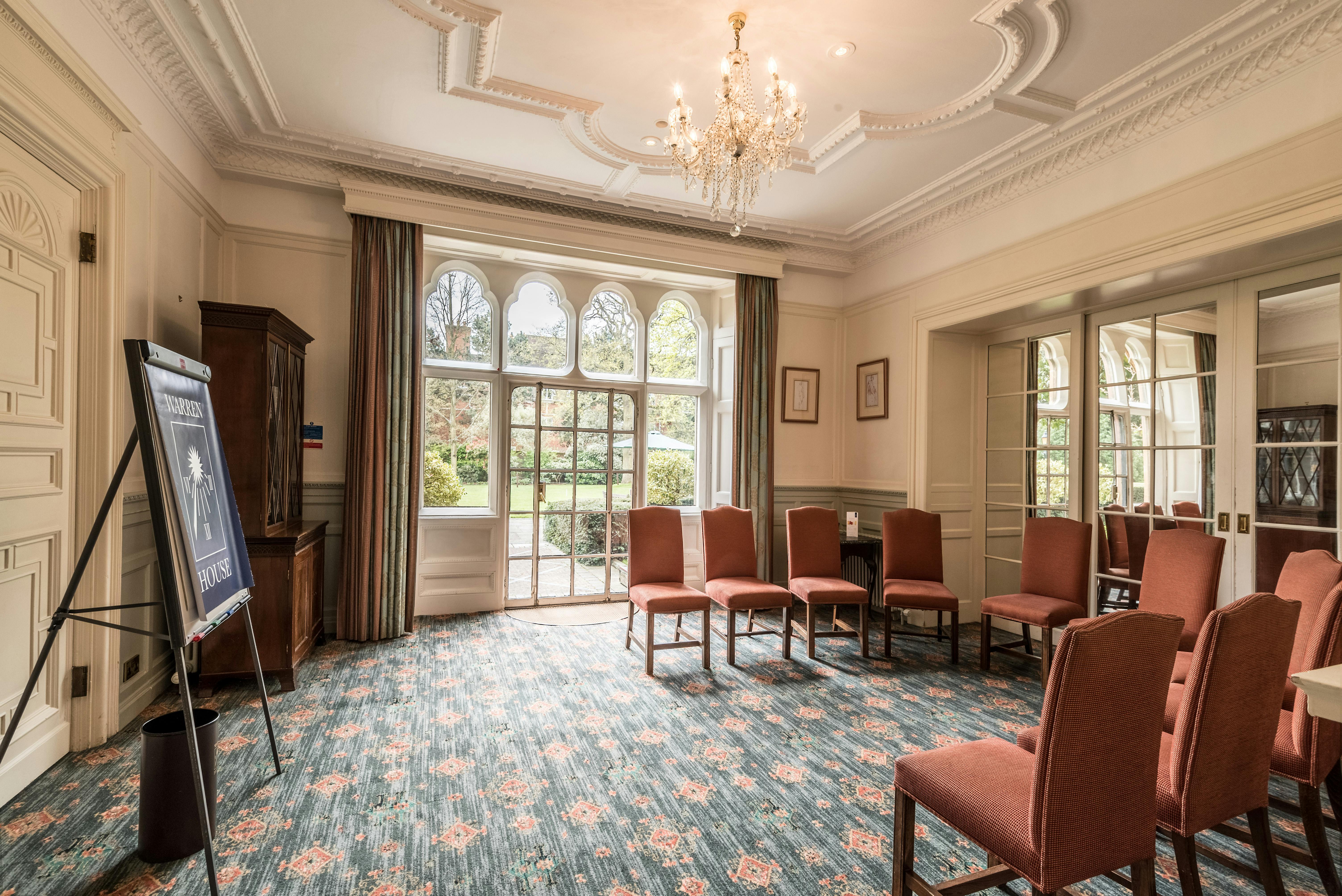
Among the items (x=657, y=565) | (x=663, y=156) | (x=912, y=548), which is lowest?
(x=657, y=565)

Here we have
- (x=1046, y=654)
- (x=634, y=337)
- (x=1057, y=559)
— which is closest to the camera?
(x=1046, y=654)

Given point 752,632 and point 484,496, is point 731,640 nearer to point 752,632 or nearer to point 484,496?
point 752,632

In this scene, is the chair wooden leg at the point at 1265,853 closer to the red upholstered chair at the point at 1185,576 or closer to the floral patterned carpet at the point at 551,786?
the floral patterned carpet at the point at 551,786

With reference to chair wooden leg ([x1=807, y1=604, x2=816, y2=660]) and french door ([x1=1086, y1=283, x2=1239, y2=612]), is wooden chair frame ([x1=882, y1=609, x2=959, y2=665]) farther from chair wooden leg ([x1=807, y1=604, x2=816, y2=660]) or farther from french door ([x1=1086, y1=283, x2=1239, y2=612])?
french door ([x1=1086, y1=283, x2=1239, y2=612])

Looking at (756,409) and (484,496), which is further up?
(756,409)

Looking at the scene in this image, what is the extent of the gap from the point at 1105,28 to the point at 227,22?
399cm

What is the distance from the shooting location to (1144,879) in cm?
157

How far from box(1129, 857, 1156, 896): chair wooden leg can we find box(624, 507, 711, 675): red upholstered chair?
8.55 feet

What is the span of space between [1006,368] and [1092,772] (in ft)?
13.9

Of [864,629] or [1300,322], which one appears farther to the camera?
[864,629]

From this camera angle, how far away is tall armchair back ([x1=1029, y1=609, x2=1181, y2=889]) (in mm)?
1446

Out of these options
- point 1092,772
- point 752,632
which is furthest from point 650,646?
point 1092,772

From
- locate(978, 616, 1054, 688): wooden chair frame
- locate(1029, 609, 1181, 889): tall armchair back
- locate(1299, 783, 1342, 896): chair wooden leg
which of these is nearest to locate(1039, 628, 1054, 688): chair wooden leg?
locate(978, 616, 1054, 688): wooden chair frame

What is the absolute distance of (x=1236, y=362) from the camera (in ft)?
11.3
